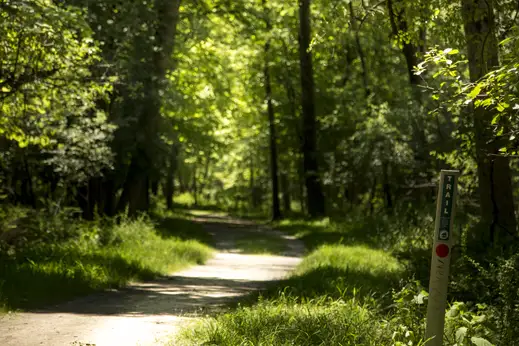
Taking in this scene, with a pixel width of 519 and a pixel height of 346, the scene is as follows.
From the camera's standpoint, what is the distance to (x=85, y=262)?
13570 mm

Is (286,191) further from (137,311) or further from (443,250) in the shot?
(443,250)

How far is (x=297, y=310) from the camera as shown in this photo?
9.29 m

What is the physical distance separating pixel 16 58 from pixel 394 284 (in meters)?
7.41

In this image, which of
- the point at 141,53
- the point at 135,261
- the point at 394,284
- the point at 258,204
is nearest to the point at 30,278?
the point at 135,261

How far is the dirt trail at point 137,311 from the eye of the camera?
8391mm

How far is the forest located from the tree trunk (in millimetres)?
37

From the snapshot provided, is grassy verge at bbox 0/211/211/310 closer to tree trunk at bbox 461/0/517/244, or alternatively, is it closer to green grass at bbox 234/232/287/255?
Result: green grass at bbox 234/232/287/255

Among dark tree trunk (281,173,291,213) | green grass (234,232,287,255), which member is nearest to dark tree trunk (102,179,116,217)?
green grass (234,232,287,255)

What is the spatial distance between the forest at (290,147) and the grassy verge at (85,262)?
56 millimetres

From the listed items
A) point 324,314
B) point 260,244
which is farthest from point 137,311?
point 260,244

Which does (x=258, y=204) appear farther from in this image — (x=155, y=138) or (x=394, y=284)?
(x=394, y=284)

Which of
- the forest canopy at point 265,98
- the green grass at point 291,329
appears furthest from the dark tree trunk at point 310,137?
the green grass at point 291,329

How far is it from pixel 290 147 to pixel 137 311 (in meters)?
32.8

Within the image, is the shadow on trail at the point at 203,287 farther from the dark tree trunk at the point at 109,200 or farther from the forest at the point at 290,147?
the dark tree trunk at the point at 109,200
